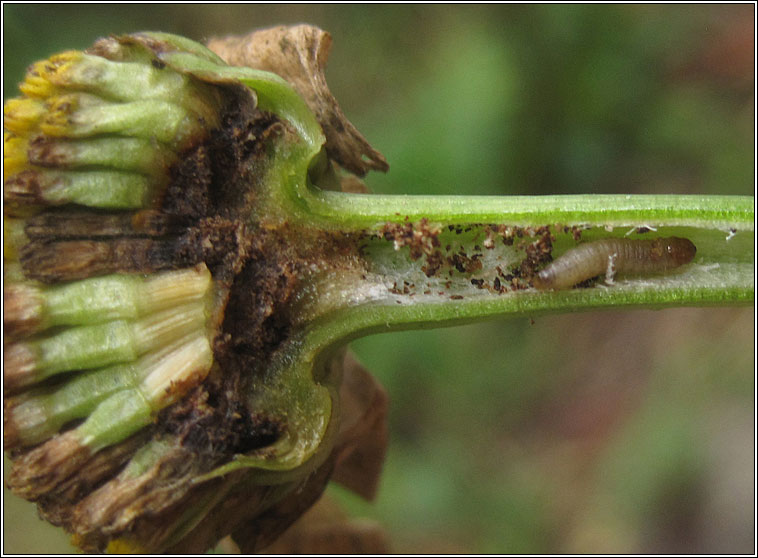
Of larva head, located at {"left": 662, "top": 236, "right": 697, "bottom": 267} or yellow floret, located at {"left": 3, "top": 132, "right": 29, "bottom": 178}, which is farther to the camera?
larva head, located at {"left": 662, "top": 236, "right": 697, "bottom": 267}

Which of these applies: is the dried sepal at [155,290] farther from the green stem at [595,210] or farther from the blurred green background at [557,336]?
the blurred green background at [557,336]

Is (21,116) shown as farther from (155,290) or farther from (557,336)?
(557,336)

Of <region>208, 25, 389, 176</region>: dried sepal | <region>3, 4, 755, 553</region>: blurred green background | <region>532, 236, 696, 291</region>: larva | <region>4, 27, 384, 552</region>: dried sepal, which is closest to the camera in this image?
<region>4, 27, 384, 552</region>: dried sepal

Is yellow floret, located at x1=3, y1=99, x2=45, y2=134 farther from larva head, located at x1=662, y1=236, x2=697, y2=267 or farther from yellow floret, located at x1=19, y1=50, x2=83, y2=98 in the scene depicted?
larva head, located at x1=662, y1=236, x2=697, y2=267

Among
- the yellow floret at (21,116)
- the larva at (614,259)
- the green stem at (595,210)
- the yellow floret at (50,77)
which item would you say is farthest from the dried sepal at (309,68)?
the larva at (614,259)

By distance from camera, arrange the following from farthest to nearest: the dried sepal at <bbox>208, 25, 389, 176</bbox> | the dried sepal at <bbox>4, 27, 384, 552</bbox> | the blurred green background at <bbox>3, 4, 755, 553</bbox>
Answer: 1. the blurred green background at <bbox>3, 4, 755, 553</bbox>
2. the dried sepal at <bbox>208, 25, 389, 176</bbox>
3. the dried sepal at <bbox>4, 27, 384, 552</bbox>

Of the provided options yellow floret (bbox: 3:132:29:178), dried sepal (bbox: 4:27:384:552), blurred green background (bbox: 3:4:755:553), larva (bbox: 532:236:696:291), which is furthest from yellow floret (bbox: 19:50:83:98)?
blurred green background (bbox: 3:4:755:553)

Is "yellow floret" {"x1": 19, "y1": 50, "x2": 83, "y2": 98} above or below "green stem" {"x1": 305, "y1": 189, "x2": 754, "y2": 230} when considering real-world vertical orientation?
above

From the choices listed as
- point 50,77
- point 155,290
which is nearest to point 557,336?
point 155,290

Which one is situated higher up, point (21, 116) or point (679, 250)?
point (21, 116)
